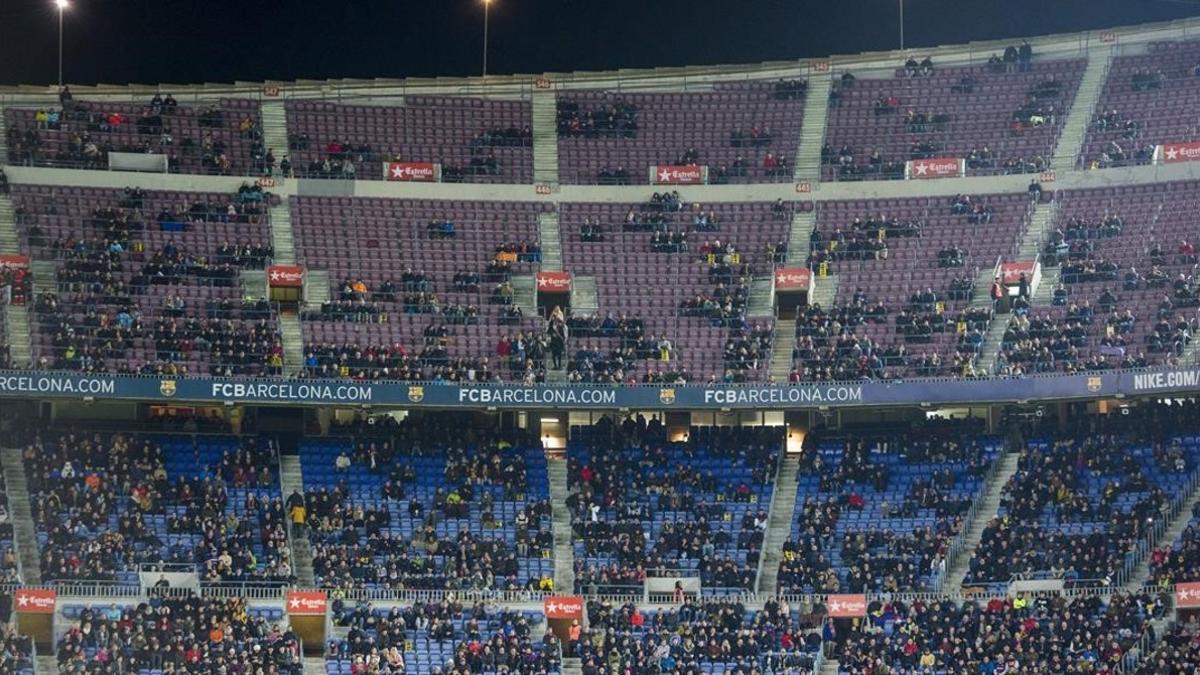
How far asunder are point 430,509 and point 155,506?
7.58 metres

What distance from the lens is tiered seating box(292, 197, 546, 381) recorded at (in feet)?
200

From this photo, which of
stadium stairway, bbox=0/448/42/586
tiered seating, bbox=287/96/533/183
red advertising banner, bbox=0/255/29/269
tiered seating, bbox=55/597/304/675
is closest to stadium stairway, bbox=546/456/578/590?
tiered seating, bbox=55/597/304/675

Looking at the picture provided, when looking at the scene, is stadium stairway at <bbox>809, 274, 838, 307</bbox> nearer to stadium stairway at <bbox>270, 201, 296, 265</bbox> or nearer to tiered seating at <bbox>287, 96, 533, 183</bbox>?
tiered seating at <bbox>287, 96, 533, 183</bbox>

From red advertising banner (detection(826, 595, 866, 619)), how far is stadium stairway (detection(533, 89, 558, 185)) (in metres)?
21.4

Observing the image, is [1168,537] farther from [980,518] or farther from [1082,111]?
[1082,111]

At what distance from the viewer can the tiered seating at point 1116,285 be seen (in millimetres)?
59469

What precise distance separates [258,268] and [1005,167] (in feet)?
80.7

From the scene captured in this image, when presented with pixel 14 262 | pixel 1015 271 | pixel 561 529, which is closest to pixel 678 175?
pixel 1015 271

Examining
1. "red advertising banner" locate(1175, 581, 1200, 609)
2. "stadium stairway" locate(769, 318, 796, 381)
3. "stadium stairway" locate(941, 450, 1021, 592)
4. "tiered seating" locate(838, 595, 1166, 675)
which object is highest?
"stadium stairway" locate(769, 318, 796, 381)

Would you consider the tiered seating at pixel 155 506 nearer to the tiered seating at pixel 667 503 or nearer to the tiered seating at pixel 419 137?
the tiered seating at pixel 667 503

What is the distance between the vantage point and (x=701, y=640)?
52.2 metres

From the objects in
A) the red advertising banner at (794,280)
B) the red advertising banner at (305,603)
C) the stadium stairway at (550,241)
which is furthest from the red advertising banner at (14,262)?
the red advertising banner at (794,280)

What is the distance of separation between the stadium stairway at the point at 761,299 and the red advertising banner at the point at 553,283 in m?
5.76

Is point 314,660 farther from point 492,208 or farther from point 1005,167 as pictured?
point 1005,167
